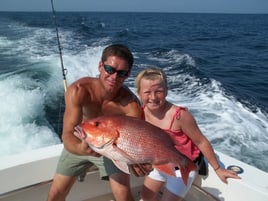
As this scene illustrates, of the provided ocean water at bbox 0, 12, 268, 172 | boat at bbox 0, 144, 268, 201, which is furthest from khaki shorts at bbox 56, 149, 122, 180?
ocean water at bbox 0, 12, 268, 172

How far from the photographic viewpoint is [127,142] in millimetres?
1689

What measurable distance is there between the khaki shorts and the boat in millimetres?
205

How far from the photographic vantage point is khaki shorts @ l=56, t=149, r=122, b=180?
7.79 feet

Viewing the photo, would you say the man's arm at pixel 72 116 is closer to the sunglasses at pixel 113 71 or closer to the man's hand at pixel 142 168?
the sunglasses at pixel 113 71

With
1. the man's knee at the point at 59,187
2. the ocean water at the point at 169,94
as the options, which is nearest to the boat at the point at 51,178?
the man's knee at the point at 59,187

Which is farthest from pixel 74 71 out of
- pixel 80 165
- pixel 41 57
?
pixel 80 165

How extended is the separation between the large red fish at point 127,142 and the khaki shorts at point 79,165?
0.66 m

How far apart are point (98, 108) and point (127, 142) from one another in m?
0.82

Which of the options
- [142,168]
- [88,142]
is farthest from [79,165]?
[88,142]

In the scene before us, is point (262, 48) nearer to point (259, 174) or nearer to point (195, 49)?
point (195, 49)

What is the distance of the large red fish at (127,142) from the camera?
1668 mm

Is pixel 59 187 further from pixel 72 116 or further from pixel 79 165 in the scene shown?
pixel 72 116

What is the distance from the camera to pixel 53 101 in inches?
285

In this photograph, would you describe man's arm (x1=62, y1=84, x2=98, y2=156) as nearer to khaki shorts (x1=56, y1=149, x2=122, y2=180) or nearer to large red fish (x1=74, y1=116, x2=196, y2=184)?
khaki shorts (x1=56, y1=149, x2=122, y2=180)
